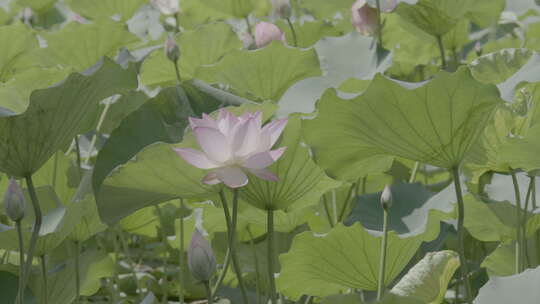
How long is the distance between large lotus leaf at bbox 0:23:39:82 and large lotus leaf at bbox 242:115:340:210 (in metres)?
0.62

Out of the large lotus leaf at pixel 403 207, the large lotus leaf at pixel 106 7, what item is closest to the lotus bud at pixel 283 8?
the large lotus leaf at pixel 106 7

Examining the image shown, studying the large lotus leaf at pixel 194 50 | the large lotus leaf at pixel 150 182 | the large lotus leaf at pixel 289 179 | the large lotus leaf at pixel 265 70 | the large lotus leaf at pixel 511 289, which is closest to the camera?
the large lotus leaf at pixel 511 289

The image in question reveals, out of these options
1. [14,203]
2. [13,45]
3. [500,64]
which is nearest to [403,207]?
[500,64]

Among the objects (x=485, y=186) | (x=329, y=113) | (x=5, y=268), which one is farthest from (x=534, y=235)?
(x=5, y=268)

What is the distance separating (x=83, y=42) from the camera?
1.55 meters

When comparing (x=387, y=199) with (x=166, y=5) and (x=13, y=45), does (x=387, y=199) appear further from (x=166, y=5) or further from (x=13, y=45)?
(x=166, y=5)

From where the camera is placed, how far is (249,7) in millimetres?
1969

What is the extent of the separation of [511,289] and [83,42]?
935mm

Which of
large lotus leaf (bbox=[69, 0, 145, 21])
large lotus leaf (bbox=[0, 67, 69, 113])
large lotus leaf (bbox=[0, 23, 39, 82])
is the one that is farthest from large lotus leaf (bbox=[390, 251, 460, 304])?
large lotus leaf (bbox=[69, 0, 145, 21])

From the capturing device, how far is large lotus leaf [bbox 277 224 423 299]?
106 centimetres

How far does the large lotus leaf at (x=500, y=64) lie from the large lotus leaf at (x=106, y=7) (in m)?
1.01

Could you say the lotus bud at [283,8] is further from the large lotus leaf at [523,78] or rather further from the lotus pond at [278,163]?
the large lotus leaf at [523,78]

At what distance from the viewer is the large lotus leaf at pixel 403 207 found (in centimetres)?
125

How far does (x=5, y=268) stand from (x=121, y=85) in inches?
12.9
